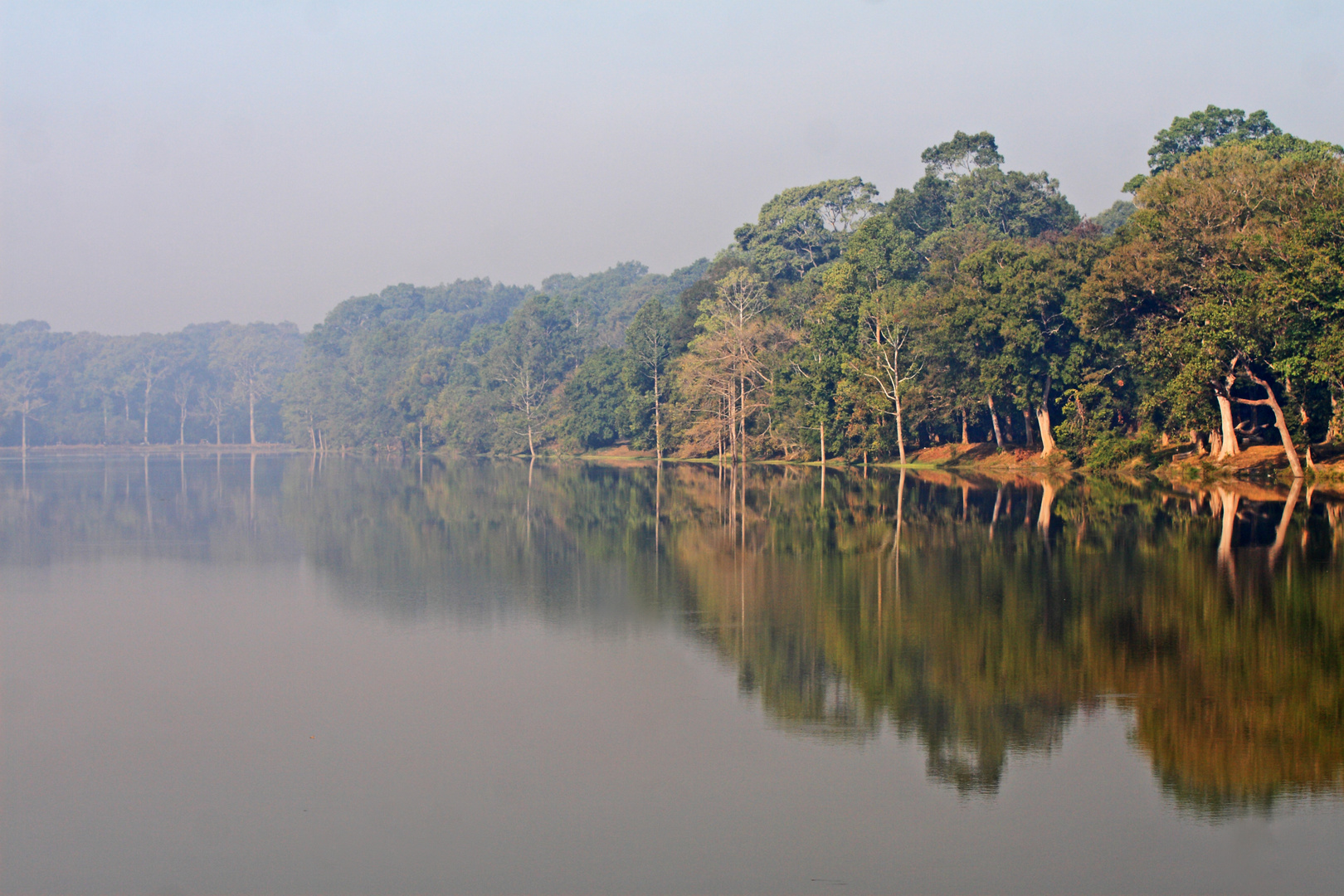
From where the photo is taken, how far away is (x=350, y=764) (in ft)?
29.1

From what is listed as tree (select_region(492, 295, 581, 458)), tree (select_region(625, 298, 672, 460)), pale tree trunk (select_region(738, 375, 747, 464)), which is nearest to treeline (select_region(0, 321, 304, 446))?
tree (select_region(492, 295, 581, 458))

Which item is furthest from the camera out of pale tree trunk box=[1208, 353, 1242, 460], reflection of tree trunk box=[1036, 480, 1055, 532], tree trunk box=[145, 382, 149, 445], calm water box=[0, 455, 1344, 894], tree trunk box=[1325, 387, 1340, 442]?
tree trunk box=[145, 382, 149, 445]

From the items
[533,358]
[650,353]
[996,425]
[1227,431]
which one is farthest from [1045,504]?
[533,358]

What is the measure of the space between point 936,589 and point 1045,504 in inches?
614

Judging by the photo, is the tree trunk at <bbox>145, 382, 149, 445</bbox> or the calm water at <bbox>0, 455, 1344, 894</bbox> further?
the tree trunk at <bbox>145, 382, 149, 445</bbox>

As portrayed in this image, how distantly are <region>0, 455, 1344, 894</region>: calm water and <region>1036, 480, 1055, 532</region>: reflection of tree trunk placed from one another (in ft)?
11.0

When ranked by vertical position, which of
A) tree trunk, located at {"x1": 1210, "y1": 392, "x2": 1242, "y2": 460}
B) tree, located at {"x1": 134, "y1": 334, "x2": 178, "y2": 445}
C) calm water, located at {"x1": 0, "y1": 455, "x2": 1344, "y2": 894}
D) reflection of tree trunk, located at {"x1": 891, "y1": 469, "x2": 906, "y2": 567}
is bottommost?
calm water, located at {"x1": 0, "y1": 455, "x2": 1344, "y2": 894}

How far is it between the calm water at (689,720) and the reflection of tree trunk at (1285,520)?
224mm

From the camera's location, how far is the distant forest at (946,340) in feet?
119

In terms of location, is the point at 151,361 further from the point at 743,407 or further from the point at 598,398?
the point at 743,407

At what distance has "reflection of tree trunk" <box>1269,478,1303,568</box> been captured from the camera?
1906 cm

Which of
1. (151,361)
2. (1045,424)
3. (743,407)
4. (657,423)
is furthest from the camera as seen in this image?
(151,361)

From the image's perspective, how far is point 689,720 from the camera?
1001cm

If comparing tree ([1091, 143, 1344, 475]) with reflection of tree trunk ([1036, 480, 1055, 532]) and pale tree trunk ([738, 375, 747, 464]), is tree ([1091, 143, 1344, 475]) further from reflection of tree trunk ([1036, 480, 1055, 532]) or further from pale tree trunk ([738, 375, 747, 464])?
pale tree trunk ([738, 375, 747, 464])
